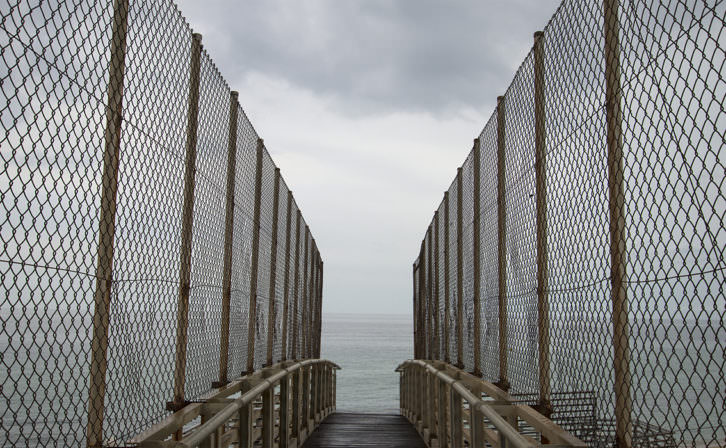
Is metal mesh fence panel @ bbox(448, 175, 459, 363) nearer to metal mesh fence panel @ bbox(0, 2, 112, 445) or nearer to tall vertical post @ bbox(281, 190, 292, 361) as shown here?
tall vertical post @ bbox(281, 190, 292, 361)

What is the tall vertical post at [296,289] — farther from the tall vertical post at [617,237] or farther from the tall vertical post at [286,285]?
the tall vertical post at [617,237]

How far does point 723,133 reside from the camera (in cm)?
181

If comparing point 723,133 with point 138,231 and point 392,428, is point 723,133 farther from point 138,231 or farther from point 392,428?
point 392,428

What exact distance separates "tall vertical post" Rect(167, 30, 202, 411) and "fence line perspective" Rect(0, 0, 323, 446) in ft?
0.03

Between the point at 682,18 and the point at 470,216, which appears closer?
the point at 682,18

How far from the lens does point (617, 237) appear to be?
263 cm

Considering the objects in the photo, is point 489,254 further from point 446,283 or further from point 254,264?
point 446,283

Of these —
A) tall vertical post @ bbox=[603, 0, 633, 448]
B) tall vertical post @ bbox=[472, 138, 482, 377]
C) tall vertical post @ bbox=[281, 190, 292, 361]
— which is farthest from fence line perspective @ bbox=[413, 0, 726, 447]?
tall vertical post @ bbox=[281, 190, 292, 361]

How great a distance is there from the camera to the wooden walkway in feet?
23.3

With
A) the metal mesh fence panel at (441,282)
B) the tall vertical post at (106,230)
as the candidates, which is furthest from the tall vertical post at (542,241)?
the metal mesh fence panel at (441,282)

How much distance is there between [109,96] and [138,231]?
624 mm

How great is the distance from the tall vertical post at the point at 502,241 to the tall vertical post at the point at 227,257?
1.97m

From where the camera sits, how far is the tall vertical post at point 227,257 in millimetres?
4762

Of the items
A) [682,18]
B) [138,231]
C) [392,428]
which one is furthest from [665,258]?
[392,428]
